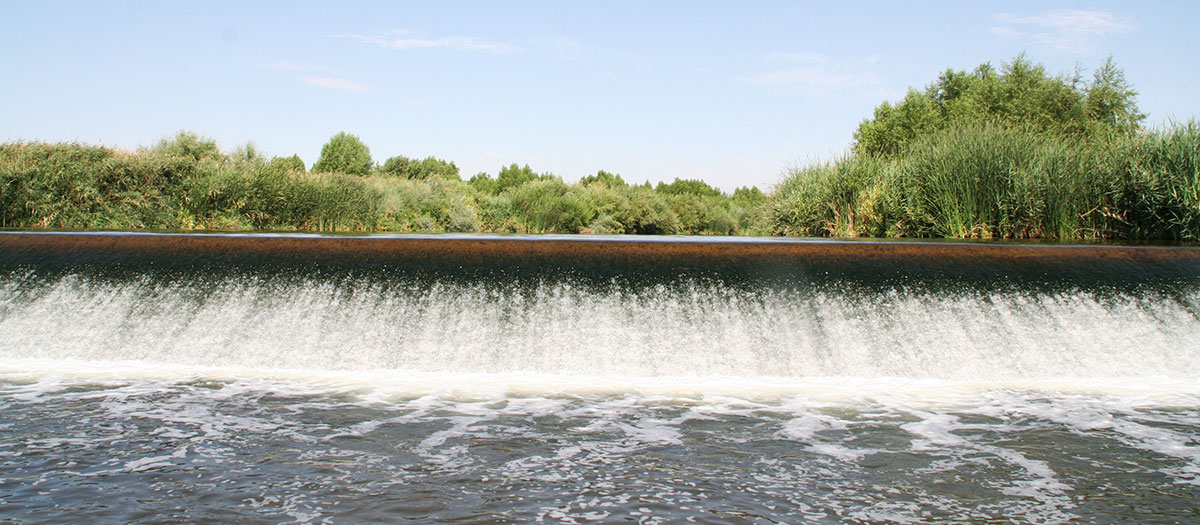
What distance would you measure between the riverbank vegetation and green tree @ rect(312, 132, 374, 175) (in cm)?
1873

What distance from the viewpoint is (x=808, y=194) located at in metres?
12.7

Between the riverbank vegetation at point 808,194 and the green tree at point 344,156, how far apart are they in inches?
738

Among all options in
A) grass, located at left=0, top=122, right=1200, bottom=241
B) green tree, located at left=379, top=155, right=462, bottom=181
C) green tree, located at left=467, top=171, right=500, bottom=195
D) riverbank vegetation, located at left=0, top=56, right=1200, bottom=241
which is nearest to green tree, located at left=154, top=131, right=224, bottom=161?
riverbank vegetation, located at left=0, top=56, right=1200, bottom=241

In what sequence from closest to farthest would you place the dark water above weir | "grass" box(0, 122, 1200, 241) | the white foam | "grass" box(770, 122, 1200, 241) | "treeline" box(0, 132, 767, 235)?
1. the dark water above weir
2. the white foam
3. "grass" box(770, 122, 1200, 241)
4. "grass" box(0, 122, 1200, 241)
5. "treeline" box(0, 132, 767, 235)

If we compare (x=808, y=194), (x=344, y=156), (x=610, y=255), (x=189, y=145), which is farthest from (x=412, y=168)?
(x=610, y=255)

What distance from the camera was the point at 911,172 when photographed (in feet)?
37.1

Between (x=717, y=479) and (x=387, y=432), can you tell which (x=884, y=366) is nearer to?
(x=717, y=479)

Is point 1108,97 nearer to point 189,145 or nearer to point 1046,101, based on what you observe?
point 1046,101

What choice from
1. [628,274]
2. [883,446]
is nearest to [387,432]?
[883,446]

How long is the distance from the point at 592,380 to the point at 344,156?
38299mm

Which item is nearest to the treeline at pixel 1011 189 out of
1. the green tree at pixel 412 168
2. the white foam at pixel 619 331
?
the white foam at pixel 619 331

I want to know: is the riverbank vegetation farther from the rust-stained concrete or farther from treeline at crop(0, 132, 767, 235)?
the rust-stained concrete

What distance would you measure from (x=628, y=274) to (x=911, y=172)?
6.70 meters

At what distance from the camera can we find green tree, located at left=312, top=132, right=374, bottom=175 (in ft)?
134
